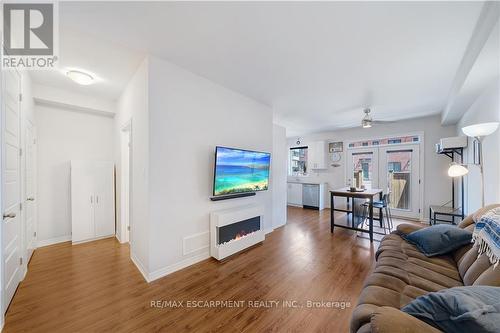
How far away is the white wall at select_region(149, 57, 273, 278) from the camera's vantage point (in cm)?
230

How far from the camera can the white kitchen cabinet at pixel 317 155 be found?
641 centimetres

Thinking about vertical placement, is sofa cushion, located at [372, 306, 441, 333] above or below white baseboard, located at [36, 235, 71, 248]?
above

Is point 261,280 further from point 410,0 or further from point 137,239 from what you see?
point 410,0

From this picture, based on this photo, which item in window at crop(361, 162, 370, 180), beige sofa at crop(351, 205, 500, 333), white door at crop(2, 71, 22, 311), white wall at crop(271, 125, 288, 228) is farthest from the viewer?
window at crop(361, 162, 370, 180)

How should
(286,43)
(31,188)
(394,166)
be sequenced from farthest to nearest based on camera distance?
(394,166)
(31,188)
(286,43)

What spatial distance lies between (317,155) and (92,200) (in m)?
6.24

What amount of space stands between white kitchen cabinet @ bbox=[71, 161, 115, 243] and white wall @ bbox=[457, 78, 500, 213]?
19.2 ft

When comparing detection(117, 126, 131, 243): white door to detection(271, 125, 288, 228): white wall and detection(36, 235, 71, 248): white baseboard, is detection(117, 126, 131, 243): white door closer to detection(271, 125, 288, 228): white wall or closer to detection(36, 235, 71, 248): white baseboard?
detection(36, 235, 71, 248): white baseboard

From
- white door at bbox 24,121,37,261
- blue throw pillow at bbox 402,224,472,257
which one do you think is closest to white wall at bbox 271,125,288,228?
blue throw pillow at bbox 402,224,472,257

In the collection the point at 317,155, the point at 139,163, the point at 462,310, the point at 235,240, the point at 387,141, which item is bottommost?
the point at 235,240

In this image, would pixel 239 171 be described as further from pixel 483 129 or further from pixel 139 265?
pixel 483 129

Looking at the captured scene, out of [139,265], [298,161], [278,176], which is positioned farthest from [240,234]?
[298,161]

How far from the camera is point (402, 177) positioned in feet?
16.7

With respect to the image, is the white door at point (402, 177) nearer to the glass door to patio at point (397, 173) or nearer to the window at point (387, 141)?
the glass door to patio at point (397, 173)
